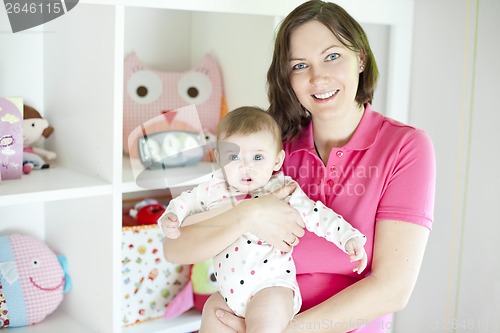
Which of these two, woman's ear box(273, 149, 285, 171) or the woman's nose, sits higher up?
the woman's nose

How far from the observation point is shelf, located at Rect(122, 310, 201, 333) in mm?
1842

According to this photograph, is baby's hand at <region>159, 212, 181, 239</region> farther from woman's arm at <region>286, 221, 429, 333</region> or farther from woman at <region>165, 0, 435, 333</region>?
woman's arm at <region>286, 221, 429, 333</region>

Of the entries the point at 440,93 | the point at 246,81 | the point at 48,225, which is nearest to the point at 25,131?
the point at 48,225

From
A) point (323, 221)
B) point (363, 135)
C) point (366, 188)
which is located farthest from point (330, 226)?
point (363, 135)

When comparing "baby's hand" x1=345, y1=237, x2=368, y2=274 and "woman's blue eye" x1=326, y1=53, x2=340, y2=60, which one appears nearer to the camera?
"baby's hand" x1=345, y1=237, x2=368, y2=274

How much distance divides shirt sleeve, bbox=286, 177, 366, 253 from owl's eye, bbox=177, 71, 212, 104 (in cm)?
73

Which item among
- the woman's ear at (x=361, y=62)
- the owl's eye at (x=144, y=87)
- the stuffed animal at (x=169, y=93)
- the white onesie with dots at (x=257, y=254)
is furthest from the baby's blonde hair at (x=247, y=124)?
the owl's eye at (x=144, y=87)

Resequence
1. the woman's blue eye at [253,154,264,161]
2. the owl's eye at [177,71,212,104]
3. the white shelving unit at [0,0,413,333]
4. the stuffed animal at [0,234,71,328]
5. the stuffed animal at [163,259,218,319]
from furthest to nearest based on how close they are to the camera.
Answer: the owl's eye at [177,71,212,104] < the stuffed animal at [163,259,218,319] < the stuffed animal at [0,234,71,328] < the white shelving unit at [0,0,413,333] < the woman's blue eye at [253,154,264,161]

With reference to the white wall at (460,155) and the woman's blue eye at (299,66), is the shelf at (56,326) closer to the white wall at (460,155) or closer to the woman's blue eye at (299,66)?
the woman's blue eye at (299,66)

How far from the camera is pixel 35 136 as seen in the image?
179 centimetres

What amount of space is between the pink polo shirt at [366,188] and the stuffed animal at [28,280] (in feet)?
2.25

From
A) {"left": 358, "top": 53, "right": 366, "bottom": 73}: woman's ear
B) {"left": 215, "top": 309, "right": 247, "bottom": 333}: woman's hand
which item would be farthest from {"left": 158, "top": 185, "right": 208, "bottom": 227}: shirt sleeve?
{"left": 358, "top": 53, "right": 366, "bottom": 73}: woman's ear

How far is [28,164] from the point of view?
1.70 m

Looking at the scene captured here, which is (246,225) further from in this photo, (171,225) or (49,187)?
(49,187)
